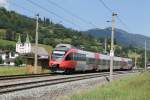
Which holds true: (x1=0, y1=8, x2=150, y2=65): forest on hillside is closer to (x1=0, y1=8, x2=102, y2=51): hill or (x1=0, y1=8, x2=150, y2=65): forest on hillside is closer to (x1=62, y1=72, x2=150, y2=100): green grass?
(x1=0, y1=8, x2=102, y2=51): hill

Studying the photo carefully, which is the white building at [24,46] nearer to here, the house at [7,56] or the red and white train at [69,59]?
the house at [7,56]

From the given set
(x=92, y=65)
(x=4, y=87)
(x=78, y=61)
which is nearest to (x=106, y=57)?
(x=92, y=65)

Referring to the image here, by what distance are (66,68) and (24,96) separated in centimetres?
2950

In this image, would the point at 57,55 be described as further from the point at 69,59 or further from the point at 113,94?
the point at 113,94

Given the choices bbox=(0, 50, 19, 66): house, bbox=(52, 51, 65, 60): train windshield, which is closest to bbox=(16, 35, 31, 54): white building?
bbox=(0, 50, 19, 66): house

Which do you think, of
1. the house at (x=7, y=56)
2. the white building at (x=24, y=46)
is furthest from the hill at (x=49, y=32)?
the house at (x=7, y=56)

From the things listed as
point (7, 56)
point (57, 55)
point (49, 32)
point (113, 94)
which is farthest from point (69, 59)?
point (7, 56)

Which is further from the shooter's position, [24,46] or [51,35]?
[24,46]

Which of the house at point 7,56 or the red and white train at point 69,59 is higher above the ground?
the house at point 7,56

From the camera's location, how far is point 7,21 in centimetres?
13838

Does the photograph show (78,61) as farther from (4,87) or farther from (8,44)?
(8,44)

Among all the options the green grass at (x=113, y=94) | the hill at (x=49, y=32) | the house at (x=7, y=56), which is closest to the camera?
the green grass at (x=113, y=94)

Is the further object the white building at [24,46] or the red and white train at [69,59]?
the white building at [24,46]

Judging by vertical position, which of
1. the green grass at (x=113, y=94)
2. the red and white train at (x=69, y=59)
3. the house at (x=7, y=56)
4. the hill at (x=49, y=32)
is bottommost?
the green grass at (x=113, y=94)
